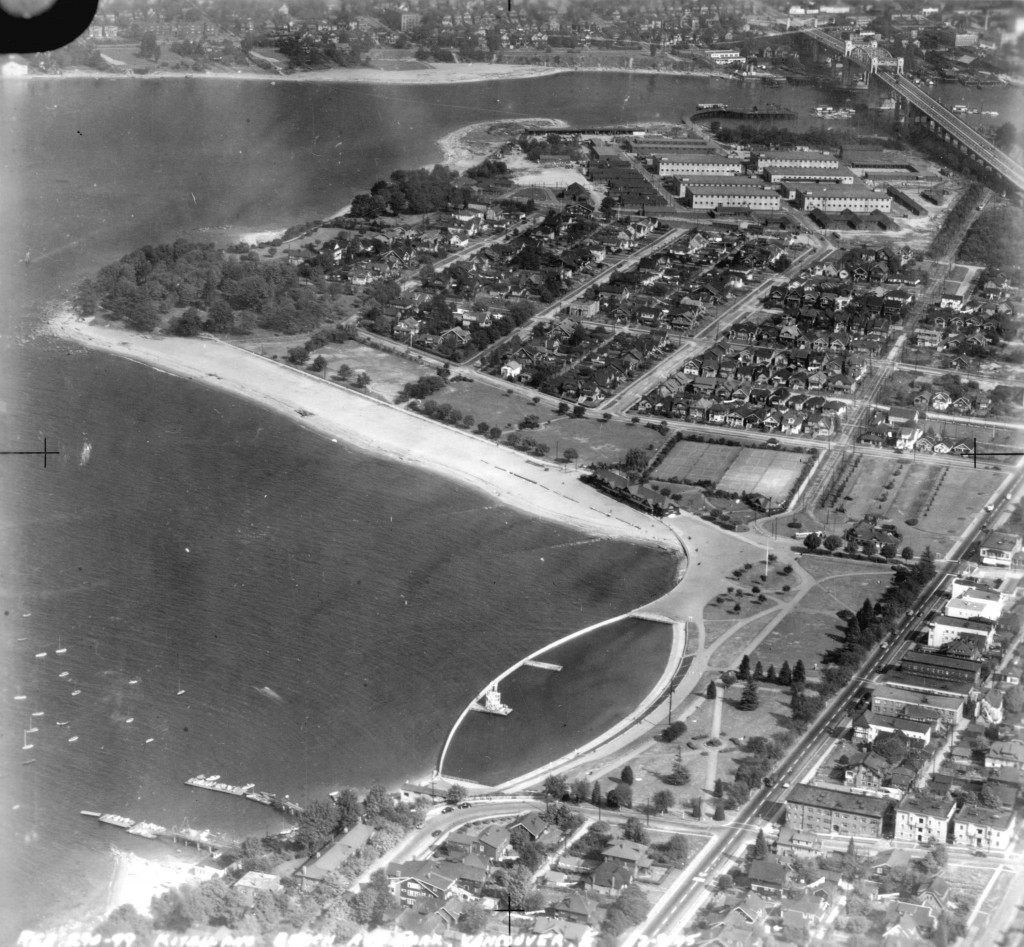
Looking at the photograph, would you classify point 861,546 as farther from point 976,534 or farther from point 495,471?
point 495,471

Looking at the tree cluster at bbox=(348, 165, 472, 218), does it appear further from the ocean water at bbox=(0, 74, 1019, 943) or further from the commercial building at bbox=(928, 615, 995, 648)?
the commercial building at bbox=(928, 615, 995, 648)

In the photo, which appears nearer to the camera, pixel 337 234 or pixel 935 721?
pixel 935 721

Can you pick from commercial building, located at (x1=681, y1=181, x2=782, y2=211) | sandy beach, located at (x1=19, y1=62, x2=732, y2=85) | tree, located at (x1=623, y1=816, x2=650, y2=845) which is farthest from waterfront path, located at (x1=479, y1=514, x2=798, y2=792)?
sandy beach, located at (x1=19, y1=62, x2=732, y2=85)

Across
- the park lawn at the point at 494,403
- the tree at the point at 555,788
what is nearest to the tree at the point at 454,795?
the tree at the point at 555,788

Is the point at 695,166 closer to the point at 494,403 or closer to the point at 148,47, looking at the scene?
the point at 148,47

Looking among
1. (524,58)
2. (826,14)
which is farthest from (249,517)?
(524,58)

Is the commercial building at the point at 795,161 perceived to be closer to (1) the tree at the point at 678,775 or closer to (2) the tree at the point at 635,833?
(1) the tree at the point at 678,775
